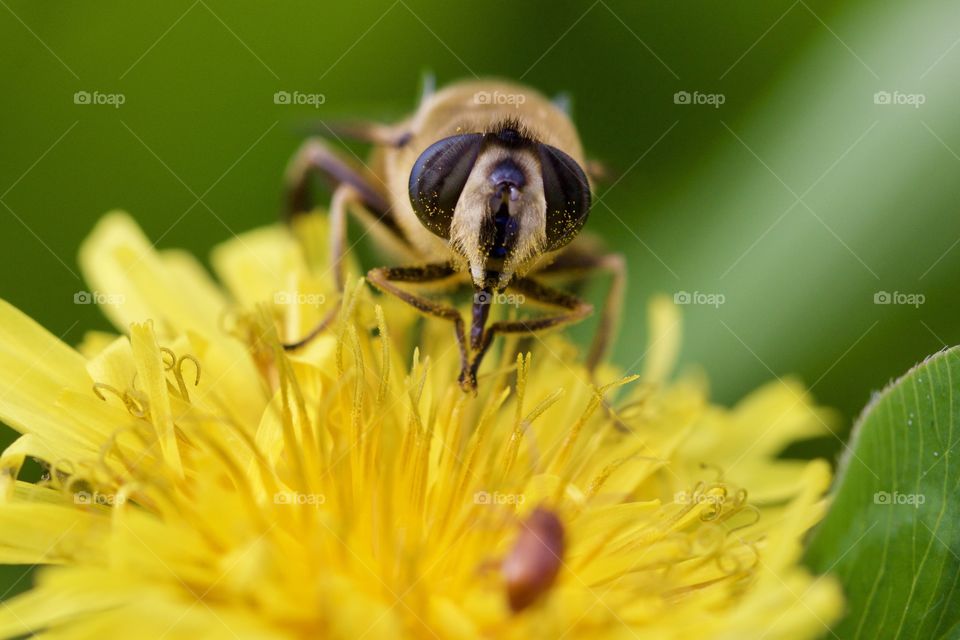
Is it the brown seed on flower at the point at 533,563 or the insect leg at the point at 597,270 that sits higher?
the insect leg at the point at 597,270

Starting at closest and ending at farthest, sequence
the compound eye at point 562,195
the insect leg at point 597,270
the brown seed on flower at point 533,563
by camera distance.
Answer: the brown seed on flower at point 533,563, the compound eye at point 562,195, the insect leg at point 597,270

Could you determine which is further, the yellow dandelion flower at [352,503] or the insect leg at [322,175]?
the insect leg at [322,175]

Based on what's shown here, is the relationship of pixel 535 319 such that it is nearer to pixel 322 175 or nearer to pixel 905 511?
pixel 905 511

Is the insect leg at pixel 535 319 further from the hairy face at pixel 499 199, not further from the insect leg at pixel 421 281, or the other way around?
the hairy face at pixel 499 199

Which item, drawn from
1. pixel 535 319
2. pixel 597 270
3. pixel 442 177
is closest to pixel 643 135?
pixel 597 270

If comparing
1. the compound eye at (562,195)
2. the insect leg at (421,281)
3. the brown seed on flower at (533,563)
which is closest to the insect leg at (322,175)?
the insect leg at (421,281)

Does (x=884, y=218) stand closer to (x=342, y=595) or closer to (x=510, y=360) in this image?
(x=510, y=360)

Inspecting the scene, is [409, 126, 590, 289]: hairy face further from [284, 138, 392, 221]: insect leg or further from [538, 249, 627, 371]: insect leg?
[284, 138, 392, 221]: insect leg
